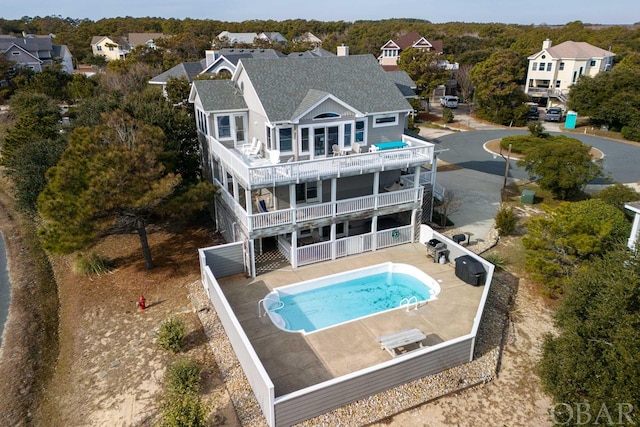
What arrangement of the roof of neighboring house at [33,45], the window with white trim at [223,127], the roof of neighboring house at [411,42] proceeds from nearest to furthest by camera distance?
1. the window with white trim at [223,127]
2. the roof of neighboring house at [33,45]
3. the roof of neighboring house at [411,42]

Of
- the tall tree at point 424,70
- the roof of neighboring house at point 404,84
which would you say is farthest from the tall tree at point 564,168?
the tall tree at point 424,70

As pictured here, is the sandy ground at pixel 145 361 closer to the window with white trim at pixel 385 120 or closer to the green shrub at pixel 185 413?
the green shrub at pixel 185 413

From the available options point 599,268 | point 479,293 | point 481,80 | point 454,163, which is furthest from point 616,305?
point 481,80

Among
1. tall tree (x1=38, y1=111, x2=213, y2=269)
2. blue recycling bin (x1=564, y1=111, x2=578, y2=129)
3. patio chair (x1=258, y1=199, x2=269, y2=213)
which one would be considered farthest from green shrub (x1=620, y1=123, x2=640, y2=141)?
tall tree (x1=38, y1=111, x2=213, y2=269)

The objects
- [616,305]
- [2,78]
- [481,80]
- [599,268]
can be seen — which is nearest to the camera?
[616,305]

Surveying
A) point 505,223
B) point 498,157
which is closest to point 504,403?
point 505,223

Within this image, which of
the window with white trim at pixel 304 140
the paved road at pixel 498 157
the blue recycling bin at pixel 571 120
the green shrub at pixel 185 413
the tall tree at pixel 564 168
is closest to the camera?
the green shrub at pixel 185 413

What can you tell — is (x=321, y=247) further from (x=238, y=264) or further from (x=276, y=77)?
(x=276, y=77)
